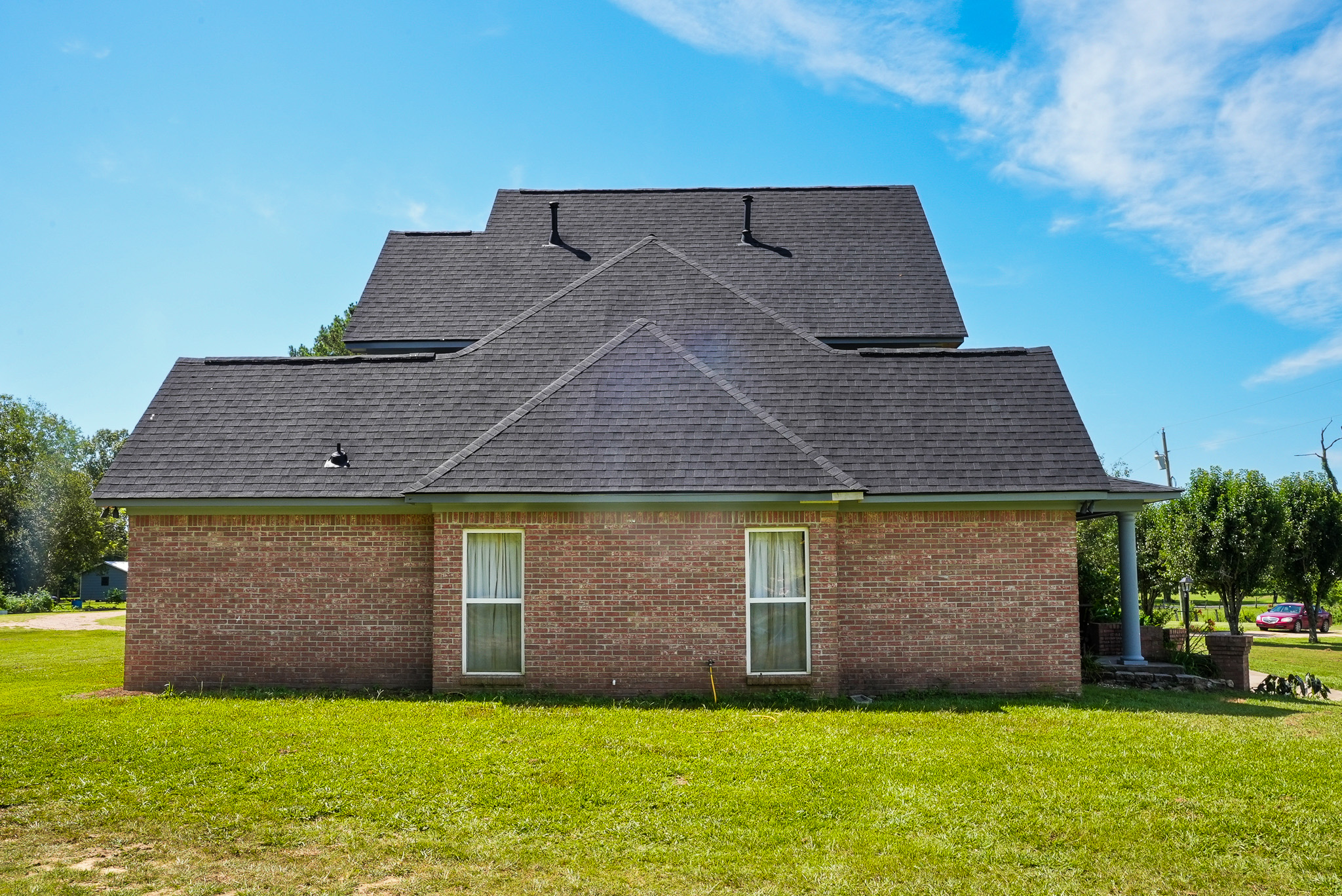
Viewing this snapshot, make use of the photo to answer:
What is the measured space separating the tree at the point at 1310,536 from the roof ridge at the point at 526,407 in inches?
1063

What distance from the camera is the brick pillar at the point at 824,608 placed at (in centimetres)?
1155

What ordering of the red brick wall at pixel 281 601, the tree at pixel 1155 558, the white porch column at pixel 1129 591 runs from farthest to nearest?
1. the tree at pixel 1155 558
2. the white porch column at pixel 1129 591
3. the red brick wall at pixel 281 601

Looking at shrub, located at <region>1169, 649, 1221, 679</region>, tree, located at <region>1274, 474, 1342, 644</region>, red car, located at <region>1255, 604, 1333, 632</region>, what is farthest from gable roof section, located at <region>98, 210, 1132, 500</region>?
red car, located at <region>1255, 604, 1333, 632</region>

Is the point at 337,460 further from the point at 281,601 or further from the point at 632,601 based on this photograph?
Result: the point at 632,601

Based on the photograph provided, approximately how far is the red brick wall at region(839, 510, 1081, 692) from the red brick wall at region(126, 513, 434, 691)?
19.1ft

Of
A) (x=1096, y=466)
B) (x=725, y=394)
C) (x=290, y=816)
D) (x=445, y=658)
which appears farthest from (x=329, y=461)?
(x=1096, y=466)

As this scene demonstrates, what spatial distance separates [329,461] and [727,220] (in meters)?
11.2

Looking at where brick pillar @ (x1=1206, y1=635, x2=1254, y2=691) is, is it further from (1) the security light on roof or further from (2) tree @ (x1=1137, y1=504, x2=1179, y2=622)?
(2) tree @ (x1=1137, y1=504, x2=1179, y2=622)

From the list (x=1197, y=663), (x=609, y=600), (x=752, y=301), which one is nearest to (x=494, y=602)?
(x=609, y=600)

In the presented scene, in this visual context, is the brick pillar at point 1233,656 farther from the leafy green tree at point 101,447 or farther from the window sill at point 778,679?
the leafy green tree at point 101,447

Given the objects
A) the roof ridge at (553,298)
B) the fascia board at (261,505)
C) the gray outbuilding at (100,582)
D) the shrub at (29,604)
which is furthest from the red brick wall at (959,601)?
the gray outbuilding at (100,582)

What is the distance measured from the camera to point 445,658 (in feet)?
38.2

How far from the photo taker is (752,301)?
16062 mm

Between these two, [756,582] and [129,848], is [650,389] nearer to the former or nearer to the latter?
[756,582]
